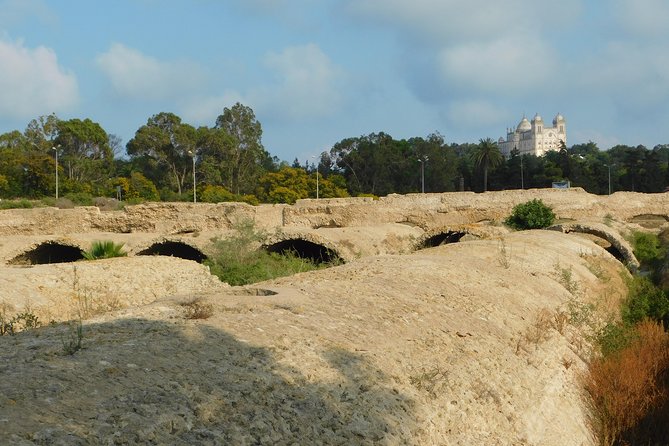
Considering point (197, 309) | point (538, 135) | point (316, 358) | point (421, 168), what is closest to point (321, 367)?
point (316, 358)

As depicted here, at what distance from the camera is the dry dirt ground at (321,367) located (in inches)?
149

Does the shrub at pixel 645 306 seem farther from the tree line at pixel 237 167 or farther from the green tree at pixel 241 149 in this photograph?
the green tree at pixel 241 149

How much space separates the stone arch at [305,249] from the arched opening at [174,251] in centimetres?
200

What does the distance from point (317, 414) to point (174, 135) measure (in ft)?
186

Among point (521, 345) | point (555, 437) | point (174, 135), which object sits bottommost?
point (555, 437)

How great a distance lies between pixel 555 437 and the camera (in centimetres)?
601

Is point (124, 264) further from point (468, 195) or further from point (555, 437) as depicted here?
point (468, 195)

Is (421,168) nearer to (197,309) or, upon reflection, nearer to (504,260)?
(504,260)

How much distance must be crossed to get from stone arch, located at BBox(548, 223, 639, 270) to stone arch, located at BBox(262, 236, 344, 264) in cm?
834

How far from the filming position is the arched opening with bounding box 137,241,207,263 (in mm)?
19205

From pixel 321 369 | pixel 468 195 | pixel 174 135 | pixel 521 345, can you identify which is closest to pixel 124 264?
pixel 521 345

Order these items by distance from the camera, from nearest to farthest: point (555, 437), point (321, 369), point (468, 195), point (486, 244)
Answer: point (321, 369) → point (555, 437) → point (486, 244) → point (468, 195)

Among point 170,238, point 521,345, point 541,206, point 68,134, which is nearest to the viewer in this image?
point 521,345

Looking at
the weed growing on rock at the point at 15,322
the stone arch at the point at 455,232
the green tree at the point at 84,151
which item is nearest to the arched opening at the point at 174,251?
the stone arch at the point at 455,232
